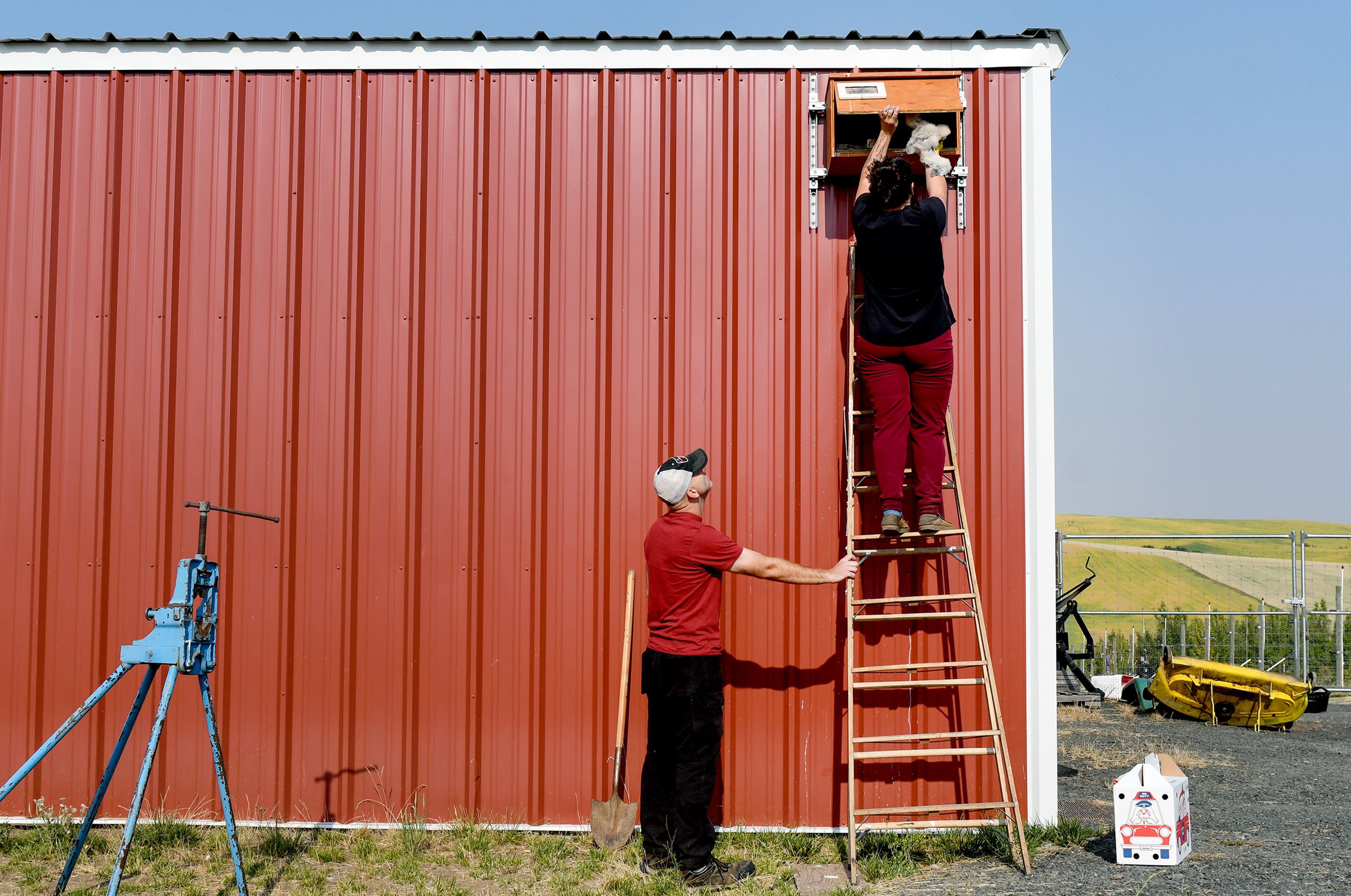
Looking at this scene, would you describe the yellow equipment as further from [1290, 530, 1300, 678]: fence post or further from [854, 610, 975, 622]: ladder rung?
[854, 610, 975, 622]: ladder rung

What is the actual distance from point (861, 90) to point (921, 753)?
3851 mm

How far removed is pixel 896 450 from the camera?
5484 millimetres

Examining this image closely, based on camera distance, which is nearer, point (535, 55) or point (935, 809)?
point (935, 809)

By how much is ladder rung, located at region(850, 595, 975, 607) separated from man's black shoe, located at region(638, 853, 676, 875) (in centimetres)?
164

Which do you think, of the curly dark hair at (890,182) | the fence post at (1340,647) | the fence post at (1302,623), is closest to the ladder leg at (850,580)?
the curly dark hair at (890,182)

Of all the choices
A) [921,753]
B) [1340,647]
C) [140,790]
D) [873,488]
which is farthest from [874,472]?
[1340,647]

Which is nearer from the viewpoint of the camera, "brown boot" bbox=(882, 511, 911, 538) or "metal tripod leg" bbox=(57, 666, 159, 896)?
"metal tripod leg" bbox=(57, 666, 159, 896)

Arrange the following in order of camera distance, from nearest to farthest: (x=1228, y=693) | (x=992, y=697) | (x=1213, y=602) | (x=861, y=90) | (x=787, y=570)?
(x=787, y=570) < (x=992, y=697) < (x=861, y=90) < (x=1228, y=693) < (x=1213, y=602)

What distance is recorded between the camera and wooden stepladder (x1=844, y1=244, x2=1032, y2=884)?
5.47m

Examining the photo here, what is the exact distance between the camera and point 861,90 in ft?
18.9

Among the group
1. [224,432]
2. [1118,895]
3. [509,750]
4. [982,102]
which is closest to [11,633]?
[224,432]

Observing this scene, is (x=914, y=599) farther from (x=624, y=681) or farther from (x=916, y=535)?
(x=624, y=681)

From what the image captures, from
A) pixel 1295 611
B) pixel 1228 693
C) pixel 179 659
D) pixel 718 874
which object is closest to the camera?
pixel 179 659

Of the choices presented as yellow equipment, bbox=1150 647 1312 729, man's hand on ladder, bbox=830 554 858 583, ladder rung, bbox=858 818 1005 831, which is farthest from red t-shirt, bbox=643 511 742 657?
yellow equipment, bbox=1150 647 1312 729
